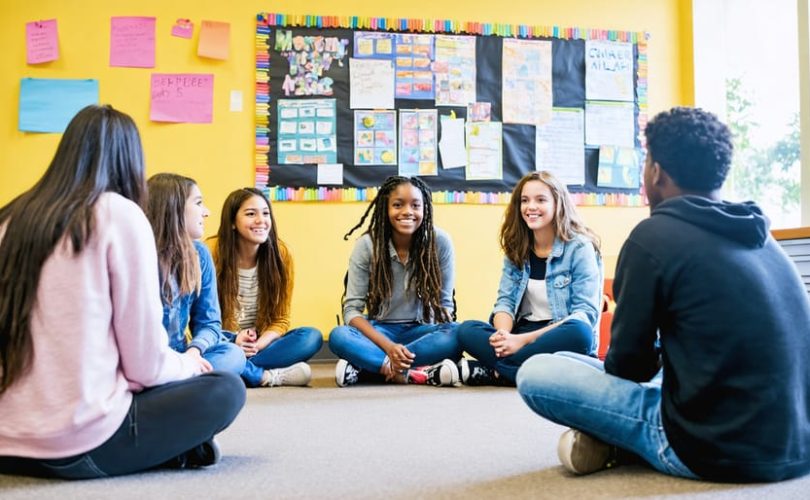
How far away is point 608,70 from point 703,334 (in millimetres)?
3102

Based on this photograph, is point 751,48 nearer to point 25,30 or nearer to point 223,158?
point 223,158

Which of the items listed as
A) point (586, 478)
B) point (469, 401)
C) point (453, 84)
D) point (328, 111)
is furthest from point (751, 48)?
point (586, 478)

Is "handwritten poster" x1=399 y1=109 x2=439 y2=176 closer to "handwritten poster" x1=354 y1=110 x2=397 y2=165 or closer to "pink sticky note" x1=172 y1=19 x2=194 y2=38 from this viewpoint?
"handwritten poster" x1=354 y1=110 x2=397 y2=165

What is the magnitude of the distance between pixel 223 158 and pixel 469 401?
6.36 feet

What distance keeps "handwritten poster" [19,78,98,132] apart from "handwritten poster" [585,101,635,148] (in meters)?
2.44

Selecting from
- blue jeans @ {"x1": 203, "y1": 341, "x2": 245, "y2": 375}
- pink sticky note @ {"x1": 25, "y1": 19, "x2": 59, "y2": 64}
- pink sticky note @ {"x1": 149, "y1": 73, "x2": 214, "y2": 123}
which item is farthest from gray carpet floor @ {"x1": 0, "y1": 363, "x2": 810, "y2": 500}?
pink sticky note @ {"x1": 25, "y1": 19, "x2": 59, "y2": 64}

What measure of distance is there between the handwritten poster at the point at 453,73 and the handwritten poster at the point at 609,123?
2.10 ft

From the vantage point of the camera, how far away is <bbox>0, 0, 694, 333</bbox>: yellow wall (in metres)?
3.71

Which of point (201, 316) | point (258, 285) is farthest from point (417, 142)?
point (201, 316)

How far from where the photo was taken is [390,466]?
151cm

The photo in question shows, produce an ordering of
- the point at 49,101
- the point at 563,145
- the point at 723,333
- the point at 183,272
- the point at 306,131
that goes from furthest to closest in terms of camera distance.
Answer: the point at 563,145, the point at 306,131, the point at 49,101, the point at 183,272, the point at 723,333

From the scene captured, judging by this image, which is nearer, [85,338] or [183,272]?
[85,338]

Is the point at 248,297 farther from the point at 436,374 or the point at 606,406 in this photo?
the point at 606,406

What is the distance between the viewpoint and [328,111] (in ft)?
12.6
